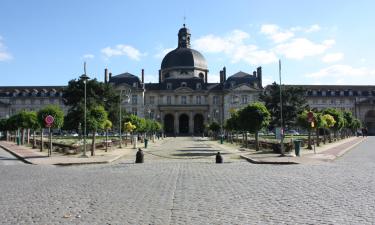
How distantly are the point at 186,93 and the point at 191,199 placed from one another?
109670 millimetres

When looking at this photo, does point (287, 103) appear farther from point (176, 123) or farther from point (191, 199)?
point (191, 199)

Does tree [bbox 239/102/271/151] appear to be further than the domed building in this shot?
No

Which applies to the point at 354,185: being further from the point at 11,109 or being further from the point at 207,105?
the point at 11,109

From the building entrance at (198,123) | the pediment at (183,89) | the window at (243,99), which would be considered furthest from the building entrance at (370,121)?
the pediment at (183,89)

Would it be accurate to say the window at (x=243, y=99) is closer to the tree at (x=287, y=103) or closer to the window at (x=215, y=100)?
the window at (x=215, y=100)

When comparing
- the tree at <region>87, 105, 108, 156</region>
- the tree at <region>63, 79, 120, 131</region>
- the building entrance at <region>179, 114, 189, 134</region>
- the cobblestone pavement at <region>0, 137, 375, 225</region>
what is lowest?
the cobblestone pavement at <region>0, 137, 375, 225</region>

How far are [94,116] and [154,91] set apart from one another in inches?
3466

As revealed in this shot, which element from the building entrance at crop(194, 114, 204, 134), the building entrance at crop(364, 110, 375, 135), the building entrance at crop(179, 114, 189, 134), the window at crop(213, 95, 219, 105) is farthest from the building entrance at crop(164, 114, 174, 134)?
the building entrance at crop(364, 110, 375, 135)

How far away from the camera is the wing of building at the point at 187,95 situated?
116500 mm

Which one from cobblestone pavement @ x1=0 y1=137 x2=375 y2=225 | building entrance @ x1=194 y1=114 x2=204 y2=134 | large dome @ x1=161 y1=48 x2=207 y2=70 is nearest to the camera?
cobblestone pavement @ x1=0 y1=137 x2=375 y2=225

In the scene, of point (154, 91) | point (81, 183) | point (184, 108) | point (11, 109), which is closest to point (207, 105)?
point (184, 108)

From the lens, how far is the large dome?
123062 mm

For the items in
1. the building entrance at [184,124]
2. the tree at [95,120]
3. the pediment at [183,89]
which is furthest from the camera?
the building entrance at [184,124]

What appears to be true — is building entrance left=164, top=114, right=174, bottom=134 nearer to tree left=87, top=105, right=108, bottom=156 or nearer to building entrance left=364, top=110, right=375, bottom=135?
building entrance left=364, top=110, right=375, bottom=135
